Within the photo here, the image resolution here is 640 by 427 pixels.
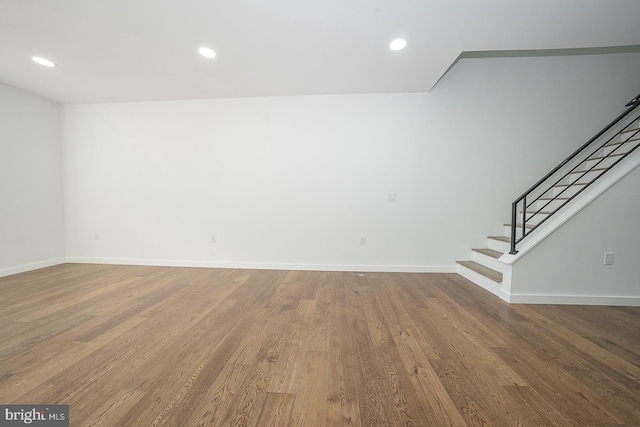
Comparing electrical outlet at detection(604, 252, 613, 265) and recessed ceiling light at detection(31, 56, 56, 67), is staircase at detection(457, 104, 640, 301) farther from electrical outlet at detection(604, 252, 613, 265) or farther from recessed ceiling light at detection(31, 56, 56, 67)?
recessed ceiling light at detection(31, 56, 56, 67)

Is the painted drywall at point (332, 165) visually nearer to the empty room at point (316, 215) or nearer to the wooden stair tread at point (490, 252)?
the empty room at point (316, 215)

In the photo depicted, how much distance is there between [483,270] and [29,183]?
22.6 ft

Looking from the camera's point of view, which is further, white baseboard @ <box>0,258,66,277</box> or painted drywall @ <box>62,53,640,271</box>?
painted drywall @ <box>62,53,640,271</box>

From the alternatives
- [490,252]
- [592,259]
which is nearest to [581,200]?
[592,259]

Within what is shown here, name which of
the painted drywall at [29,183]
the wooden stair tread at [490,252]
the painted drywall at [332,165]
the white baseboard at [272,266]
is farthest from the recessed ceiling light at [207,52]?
the wooden stair tread at [490,252]

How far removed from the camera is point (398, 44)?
276cm

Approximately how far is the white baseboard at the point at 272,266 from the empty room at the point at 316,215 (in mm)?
33

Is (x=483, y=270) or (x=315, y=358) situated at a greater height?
(x=483, y=270)

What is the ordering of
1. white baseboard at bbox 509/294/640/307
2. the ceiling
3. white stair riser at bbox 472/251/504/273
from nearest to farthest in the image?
1. the ceiling
2. white baseboard at bbox 509/294/640/307
3. white stair riser at bbox 472/251/504/273

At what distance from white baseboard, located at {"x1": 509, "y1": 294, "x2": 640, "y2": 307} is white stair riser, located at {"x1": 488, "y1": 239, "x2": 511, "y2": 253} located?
725mm

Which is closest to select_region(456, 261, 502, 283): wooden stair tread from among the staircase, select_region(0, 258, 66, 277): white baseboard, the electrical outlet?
the staircase

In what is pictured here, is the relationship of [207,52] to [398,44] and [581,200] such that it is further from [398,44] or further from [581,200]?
[581,200]

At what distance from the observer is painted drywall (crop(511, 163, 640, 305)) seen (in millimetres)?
2785

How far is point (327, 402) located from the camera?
1383 millimetres
